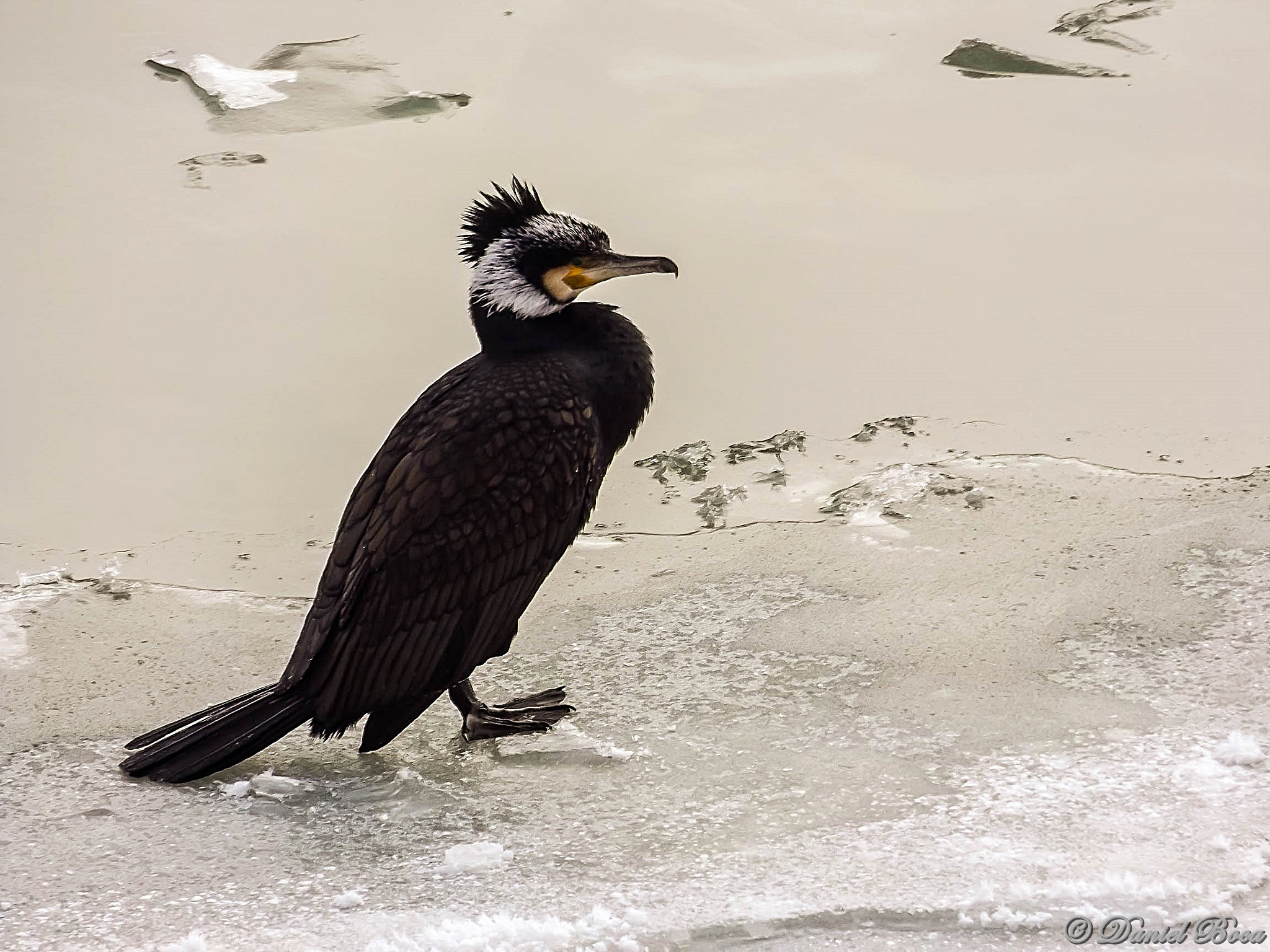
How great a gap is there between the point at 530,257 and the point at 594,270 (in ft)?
0.56

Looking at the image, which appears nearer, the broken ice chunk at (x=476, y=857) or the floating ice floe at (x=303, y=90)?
the broken ice chunk at (x=476, y=857)

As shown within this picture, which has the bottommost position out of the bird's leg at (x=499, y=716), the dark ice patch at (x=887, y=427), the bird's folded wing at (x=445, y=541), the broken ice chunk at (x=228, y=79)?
the bird's leg at (x=499, y=716)

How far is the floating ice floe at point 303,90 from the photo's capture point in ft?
23.0

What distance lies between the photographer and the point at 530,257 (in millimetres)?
3201

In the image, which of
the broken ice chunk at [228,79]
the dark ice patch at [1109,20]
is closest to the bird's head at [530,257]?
the broken ice chunk at [228,79]

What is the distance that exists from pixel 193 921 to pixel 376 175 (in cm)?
474

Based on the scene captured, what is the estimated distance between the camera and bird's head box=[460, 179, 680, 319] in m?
3.21

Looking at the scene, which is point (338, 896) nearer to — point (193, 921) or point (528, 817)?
point (193, 921)

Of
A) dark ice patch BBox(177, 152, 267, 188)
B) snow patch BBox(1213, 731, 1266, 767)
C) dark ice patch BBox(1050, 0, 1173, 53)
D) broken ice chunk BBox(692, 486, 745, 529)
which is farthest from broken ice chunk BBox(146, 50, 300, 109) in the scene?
snow patch BBox(1213, 731, 1266, 767)

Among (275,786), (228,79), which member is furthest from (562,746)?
(228,79)

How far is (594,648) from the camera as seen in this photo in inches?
138

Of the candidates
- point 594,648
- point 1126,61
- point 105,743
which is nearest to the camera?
point 105,743

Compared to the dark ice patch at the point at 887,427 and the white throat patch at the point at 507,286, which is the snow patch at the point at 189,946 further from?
the dark ice patch at the point at 887,427

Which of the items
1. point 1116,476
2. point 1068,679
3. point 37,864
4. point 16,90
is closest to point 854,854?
point 1068,679
